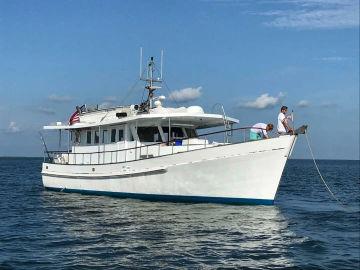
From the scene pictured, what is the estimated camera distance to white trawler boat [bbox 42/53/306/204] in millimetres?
18172

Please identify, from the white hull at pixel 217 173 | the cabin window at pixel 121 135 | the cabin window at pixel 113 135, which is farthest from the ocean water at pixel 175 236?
the cabin window at pixel 113 135

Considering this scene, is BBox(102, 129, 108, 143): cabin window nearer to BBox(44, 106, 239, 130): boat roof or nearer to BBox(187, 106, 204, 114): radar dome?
BBox(44, 106, 239, 130): boat roof

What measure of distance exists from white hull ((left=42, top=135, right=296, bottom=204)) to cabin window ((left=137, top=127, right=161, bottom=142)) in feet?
5.43

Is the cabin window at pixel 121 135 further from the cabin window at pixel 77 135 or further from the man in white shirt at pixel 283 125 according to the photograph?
the man in white shirt at pixel 283 125

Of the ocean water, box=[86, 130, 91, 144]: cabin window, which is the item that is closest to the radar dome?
the ocean water

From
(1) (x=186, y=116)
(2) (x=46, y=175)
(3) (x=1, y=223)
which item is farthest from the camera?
(2) (x=46, y=175)

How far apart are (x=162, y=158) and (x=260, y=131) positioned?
3.96m

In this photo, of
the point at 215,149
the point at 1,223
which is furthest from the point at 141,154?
the point at 1,223

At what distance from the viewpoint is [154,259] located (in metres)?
10.8

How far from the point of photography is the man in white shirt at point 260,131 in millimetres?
18688

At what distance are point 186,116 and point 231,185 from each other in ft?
12.1

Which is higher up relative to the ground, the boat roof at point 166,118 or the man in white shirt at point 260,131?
the boat roof at point 166,118

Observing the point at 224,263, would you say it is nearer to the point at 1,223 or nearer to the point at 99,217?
the point at 99,217

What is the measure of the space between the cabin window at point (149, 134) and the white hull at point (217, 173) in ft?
5.43
